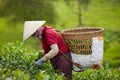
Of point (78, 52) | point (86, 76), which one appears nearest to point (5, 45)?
point (78, 52)

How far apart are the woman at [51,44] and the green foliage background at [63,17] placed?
52.4 feet

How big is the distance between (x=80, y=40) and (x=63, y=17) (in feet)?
95.0

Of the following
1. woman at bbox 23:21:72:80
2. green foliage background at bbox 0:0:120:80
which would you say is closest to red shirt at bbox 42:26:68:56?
woman at bbox 23:21:72:80

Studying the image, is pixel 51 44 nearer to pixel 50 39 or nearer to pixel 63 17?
pixel 50 39

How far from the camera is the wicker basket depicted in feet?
27.6

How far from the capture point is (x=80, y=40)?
27.7 feet

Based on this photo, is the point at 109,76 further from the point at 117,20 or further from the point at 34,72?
the point at 117,20

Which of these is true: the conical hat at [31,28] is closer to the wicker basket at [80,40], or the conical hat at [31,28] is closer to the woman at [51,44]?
the woman at [51,44]

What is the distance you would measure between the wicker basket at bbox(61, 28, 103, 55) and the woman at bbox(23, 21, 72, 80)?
0.12m

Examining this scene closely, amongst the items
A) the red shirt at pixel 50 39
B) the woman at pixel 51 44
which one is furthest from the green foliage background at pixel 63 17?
the red shirt at pixel 50 39

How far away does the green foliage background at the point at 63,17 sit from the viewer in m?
29.9

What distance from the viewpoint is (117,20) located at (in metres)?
37.8

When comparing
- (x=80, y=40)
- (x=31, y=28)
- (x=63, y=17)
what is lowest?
(x=63, y=17)

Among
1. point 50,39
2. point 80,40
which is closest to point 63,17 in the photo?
point 80,40
